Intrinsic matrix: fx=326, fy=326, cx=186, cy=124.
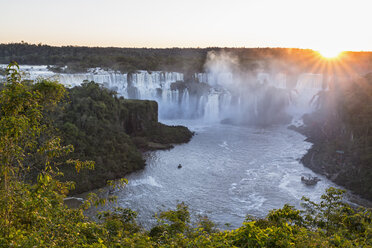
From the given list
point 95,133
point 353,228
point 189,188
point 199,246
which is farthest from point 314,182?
point 199,246

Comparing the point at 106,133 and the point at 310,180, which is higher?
the point at 106,133

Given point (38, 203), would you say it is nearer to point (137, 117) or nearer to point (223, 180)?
point (223, 180)

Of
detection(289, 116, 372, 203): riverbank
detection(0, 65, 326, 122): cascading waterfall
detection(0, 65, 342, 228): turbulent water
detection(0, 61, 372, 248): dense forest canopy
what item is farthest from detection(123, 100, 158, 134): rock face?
detection(0, 61, 372, 248): dense forest canopy

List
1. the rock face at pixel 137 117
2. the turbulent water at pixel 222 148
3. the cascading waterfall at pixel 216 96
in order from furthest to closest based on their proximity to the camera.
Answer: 1. the cascading waterfall at pixel 216 96
2. the rock face at pixel 137 117
3. the turbulent water at pixel 222 148

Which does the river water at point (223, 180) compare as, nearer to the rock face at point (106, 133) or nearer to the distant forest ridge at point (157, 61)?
the rock face at point (106, 133)

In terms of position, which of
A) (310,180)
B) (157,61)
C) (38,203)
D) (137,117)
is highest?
(157,61)

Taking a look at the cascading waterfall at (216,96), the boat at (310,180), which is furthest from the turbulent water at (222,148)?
the boat at (310,180)

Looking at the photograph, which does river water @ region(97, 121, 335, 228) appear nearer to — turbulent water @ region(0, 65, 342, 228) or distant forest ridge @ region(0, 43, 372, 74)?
turbulent water @ region(0, 65, 342, 228)

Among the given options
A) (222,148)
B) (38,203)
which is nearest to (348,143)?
(222,148)
